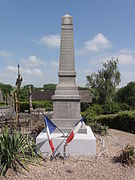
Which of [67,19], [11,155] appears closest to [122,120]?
[67,19]

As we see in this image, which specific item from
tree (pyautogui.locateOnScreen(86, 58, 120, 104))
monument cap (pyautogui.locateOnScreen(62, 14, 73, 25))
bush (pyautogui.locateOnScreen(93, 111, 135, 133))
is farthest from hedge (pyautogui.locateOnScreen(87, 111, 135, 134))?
tree (pyautogui.locateOnScreen(86, 58, 120, 104))

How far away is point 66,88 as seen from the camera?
18.2ft

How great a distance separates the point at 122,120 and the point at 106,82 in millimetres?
15984

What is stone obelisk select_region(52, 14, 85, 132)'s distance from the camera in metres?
5.38

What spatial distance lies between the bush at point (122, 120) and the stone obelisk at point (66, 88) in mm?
4731

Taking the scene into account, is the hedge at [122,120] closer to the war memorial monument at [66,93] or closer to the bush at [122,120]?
the bush at [122,120]

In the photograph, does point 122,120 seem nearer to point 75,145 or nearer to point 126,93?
point 75,145

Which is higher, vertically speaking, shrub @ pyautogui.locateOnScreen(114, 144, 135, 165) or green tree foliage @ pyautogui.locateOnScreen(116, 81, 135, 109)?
green tree foliage @ pyautogui.locateOnScreen(116, 81, 135, 109)

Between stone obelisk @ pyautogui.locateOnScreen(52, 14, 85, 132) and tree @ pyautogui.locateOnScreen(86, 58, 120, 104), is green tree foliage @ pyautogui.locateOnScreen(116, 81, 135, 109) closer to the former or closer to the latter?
tree @ pyautogui.locateOnScreen(86, 58, 120, 104)

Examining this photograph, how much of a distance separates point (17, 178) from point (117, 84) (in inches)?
960

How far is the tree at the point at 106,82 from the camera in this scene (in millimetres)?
24797

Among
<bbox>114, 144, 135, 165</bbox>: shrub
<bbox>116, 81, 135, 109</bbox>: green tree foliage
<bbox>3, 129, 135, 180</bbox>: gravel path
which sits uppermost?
<bbox>116, 81, 135, 109</bbox>: green tree foliage

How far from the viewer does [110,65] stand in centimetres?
2553

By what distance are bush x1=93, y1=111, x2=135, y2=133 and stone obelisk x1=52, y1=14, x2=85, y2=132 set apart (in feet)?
15.5
